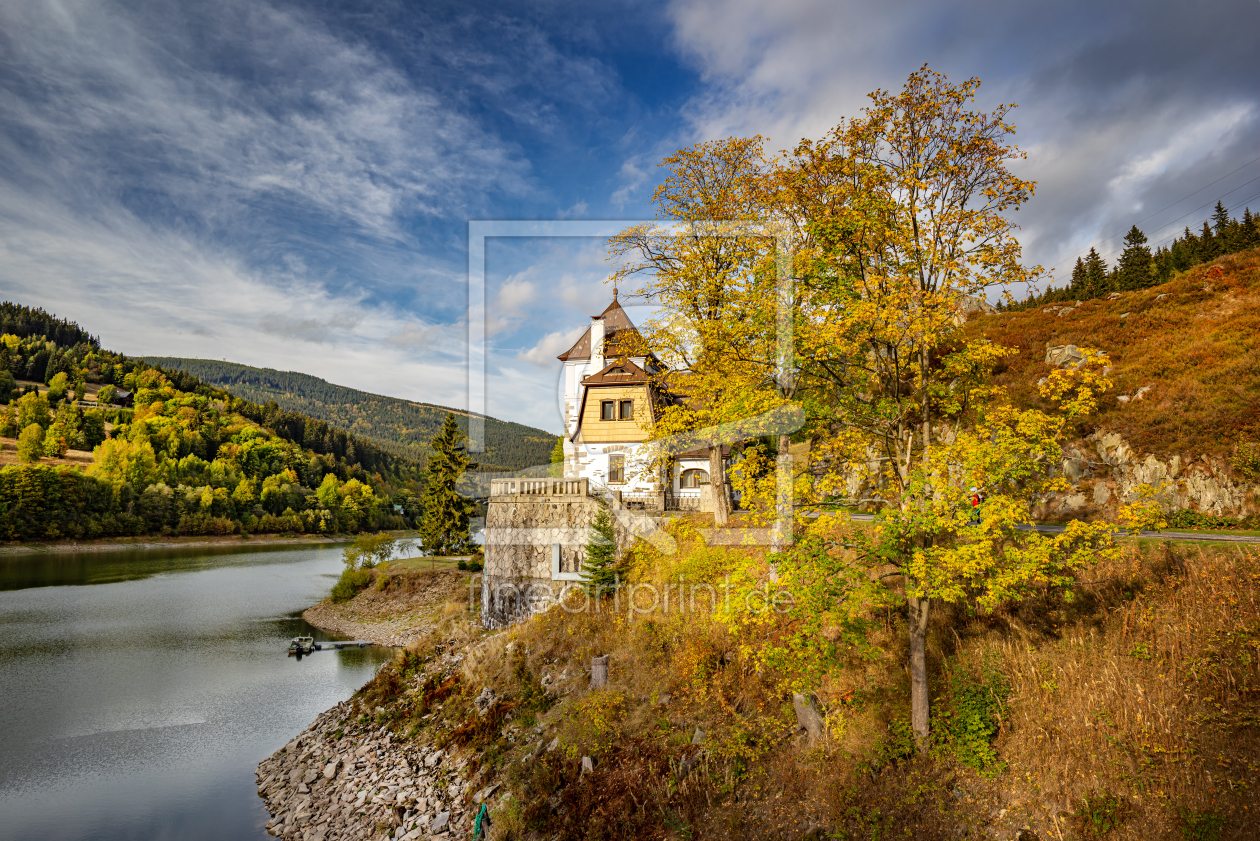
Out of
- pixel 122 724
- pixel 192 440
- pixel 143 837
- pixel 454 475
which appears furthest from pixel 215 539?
pixel 143 837

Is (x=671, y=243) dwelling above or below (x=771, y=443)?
Result: above

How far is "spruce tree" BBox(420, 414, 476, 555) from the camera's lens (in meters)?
46.9

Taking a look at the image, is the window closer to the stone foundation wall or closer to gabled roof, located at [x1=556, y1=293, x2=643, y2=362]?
the stone foundation wall

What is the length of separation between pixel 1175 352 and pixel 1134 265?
32880mm

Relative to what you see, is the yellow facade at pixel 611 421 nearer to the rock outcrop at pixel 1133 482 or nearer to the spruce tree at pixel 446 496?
the rock outcrop at pixel 1133 482

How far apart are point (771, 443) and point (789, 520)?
11599mm

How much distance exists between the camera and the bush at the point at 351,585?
149ft

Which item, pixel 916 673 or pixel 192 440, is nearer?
pixel 916 673

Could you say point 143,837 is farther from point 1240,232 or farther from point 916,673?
point 1240,232

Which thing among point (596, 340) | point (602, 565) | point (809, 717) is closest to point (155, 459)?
point (596, 340)

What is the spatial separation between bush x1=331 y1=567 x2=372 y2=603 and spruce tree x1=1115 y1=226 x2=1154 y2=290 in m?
67.3

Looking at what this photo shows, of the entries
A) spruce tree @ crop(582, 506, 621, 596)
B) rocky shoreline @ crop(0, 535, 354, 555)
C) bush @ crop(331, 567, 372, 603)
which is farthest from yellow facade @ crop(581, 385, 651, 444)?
rocky shoreline @ crop(0, 535, 354, 555)

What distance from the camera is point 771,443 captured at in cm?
2111

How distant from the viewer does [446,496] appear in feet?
156
